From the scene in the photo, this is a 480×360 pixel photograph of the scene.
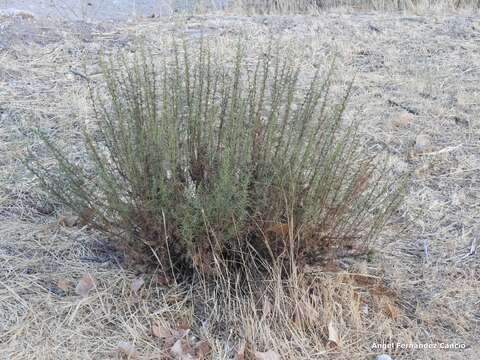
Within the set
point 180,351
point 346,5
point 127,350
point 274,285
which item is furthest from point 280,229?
point 346,5

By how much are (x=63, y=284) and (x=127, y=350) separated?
506 mm

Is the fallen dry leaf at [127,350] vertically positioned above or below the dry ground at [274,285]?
below

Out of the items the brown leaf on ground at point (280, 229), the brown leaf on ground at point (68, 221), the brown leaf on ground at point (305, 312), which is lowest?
the brown leaf on ground at point (305, 312)

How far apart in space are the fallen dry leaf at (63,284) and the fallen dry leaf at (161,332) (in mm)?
485

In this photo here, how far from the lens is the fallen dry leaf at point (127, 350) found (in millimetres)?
2725

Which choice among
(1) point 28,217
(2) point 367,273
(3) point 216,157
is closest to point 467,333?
(2) point 367,273

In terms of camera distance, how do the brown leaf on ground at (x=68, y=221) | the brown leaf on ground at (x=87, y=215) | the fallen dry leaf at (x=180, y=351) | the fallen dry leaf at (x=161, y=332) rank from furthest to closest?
the brown leaf on ground at (x=68, y=221), the brown leaf on ground at (x=87, y=215), the fallen dry leaf at (x=161, y=332), the fallen dry leaf at (x=180, y=351)

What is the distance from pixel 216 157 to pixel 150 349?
93 centimetres

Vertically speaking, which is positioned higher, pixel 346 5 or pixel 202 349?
pixel 346 5

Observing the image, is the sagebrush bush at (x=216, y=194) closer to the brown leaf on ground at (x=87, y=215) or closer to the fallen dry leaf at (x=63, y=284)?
the brown leaf on ground at (x=87, y=215)

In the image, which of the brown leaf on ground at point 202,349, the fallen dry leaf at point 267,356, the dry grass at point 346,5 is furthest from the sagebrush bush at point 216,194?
the dry grass at point 346,5

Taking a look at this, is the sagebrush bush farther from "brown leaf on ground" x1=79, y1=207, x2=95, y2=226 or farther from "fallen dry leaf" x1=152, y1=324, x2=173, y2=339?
"fallen dry leaf" x1=152, y1=324, x2=173, y2=339

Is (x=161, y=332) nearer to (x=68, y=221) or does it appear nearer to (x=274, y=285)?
(x=274, y=285)

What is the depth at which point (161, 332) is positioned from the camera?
9.29 ft
